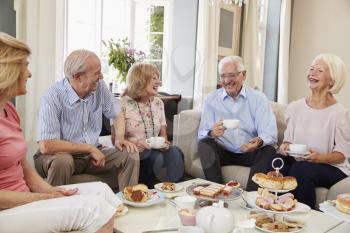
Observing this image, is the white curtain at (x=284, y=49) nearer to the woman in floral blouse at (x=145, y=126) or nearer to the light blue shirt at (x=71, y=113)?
the woman in floral blouse at (x=145, y=126)

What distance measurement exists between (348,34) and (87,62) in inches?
148

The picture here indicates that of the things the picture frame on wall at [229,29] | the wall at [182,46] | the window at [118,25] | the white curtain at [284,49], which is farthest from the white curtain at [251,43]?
the window at [118,25]

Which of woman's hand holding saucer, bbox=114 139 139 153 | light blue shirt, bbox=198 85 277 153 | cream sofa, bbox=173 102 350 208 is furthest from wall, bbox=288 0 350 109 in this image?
woman's hand holding saucer, bbox=114 139 139 153

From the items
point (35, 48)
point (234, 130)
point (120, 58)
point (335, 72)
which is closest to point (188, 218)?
point (234, 130)

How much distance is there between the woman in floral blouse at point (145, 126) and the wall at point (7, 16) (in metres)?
0.82

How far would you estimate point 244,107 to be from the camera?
2.76 meters

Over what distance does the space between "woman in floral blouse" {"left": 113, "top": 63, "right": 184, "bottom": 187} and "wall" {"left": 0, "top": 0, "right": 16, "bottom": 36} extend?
0.82 metres

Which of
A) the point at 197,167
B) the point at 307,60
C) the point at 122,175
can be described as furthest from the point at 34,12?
the point at 307,60

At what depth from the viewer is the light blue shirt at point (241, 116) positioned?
2.67 m

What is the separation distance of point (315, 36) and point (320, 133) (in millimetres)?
2996

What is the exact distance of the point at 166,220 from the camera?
5.13 feet

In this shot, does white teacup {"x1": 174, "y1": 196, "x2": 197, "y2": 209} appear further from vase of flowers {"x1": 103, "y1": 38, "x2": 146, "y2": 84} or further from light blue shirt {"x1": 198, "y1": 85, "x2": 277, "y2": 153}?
vase of flowers {"x1": 103, "y1": 38, "x2": 146, "y2": 84}

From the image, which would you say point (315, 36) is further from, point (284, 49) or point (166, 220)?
point (166, 220)

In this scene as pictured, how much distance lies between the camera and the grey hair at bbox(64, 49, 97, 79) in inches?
83.0
